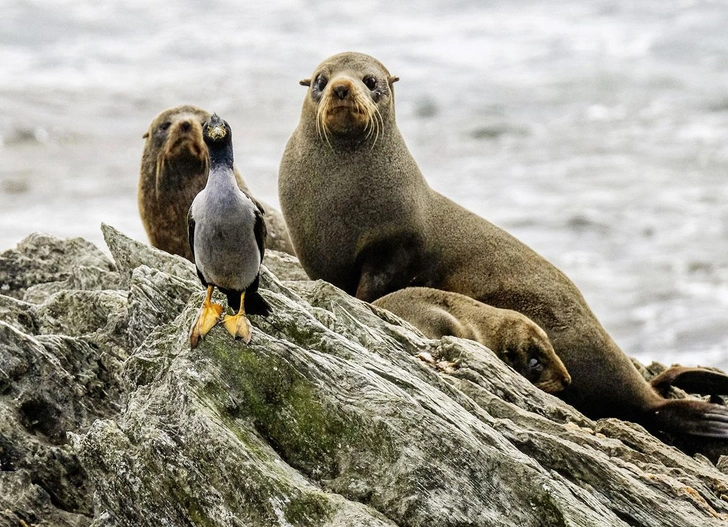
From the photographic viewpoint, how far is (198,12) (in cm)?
4225

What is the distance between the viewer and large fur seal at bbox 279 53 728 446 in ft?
30.8

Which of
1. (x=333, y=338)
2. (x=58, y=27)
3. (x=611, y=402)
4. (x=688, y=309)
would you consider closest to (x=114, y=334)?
(x=333, y=338)

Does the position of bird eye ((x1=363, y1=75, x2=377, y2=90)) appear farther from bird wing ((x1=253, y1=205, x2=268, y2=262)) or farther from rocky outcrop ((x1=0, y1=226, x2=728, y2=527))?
bird wing ((x1=253, y1=205, x2=268, y2=262))

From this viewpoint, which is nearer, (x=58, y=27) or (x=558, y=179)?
(x=558, y=179)

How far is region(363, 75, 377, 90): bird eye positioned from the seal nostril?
0.47m

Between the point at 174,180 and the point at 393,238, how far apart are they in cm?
240

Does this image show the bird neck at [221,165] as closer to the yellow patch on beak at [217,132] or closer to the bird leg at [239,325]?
the yellow patch on beak at [217,132]

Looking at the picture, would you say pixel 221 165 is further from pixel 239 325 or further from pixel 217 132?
pixel 239 325

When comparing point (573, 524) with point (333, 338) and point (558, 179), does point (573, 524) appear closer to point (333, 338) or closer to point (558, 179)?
point (333, 338)

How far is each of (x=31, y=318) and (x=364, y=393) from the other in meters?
2.70

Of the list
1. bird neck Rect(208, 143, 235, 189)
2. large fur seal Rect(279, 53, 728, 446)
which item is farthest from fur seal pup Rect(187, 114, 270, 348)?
large fur seal Rect(279, 53, 728, 446)

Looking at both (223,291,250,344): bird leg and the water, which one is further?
the water

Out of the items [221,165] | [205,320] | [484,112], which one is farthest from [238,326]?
[484,112]

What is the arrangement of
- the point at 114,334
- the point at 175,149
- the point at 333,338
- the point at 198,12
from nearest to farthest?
the point at 333,338, the point at 114,334, the point at 175,149, the point at 198,12
